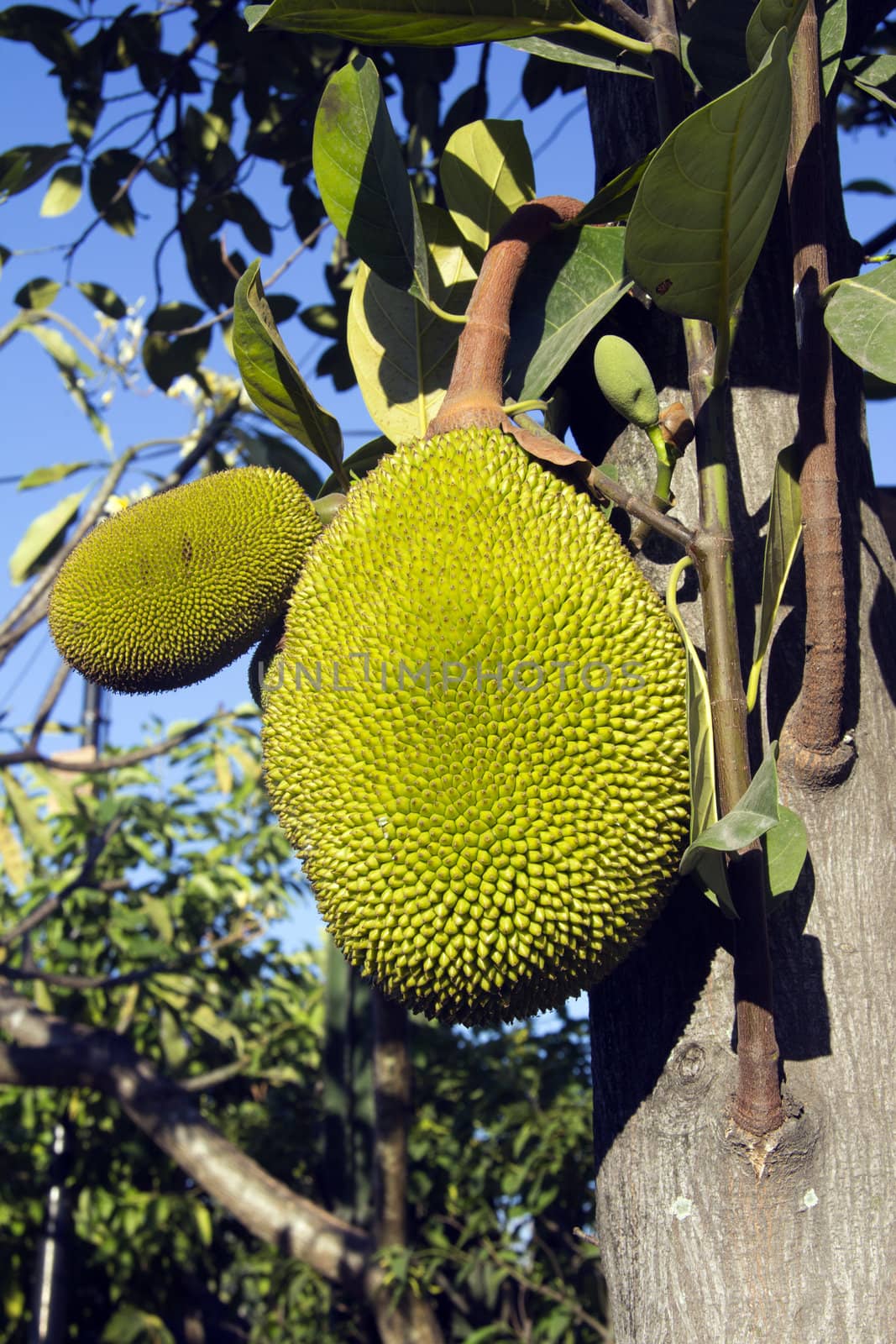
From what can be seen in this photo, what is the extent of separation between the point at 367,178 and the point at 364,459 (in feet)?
0.75

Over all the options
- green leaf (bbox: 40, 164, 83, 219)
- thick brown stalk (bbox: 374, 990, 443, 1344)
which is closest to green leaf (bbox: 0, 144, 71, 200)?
Answer: green leaf (bbox: 40, 164, 83, 219)

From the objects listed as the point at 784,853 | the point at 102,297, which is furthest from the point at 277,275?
the point at 784,853

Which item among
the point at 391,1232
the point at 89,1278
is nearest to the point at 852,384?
the point at 391,1232

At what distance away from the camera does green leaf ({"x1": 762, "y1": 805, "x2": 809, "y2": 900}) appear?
2.23 ft

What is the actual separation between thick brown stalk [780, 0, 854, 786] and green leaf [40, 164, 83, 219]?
1739 millimetres

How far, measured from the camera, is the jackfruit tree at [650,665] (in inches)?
26.8

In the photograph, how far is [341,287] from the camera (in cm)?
215

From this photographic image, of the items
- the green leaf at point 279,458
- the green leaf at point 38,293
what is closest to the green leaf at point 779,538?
the green leaf at point 279,458

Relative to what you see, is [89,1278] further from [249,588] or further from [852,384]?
[852,384]

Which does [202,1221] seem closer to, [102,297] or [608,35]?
[102,297]

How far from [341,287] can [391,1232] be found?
1883 millimetres

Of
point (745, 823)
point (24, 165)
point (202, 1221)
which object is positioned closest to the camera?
point (745, 823)

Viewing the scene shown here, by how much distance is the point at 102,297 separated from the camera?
2.26 m

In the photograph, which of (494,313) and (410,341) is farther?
(410,341)
